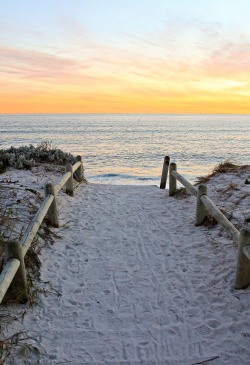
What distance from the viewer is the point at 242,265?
4.39 metres

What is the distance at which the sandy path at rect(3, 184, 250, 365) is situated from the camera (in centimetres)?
362

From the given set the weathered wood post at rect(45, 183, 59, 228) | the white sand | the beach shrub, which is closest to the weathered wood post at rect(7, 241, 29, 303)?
the white sand

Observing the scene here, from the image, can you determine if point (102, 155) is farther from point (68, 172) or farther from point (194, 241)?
point (194, 241)

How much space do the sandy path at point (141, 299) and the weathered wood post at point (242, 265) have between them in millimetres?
145

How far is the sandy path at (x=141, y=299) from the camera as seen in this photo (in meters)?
3.62

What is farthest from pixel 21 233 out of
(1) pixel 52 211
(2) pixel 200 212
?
(2) pixel 200 212

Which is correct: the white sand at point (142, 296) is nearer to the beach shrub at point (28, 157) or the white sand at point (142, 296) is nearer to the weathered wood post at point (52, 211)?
the weathered wood post at point (52, 211)

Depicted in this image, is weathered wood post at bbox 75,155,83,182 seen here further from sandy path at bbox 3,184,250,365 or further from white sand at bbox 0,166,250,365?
sandy path at bbox 3,184,250,365

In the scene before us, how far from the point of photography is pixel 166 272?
534 centimetres

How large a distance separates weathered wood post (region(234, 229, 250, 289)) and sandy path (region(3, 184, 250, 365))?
14 cm

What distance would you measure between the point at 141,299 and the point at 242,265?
146 centimetres

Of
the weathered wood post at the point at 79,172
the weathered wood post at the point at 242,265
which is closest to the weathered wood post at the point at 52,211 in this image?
the weathered wood post at the point at 242,265

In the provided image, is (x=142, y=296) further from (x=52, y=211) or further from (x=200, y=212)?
(x=52, y=211)

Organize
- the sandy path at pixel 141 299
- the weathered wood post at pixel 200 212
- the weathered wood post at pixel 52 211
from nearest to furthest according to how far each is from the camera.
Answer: the sandy path at pixel 141 299 → the weathered wood post at pixel 52 211 → the weathered wood post at pixel 200 212
